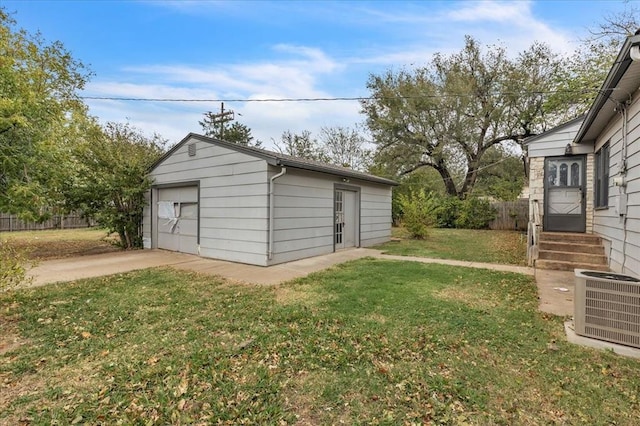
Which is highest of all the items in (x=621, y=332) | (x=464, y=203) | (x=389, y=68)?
(x=389, y=68)

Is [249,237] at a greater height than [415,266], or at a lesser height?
greater

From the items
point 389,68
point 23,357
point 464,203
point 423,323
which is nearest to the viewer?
point 23,357

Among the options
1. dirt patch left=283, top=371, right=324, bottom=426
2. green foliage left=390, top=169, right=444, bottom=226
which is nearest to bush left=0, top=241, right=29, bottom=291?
dirt patch left=283, top=371, right=324, bottom=426

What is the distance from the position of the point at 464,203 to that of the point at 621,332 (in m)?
14.8

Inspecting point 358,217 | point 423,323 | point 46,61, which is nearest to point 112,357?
point 423,323

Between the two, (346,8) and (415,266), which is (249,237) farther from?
(346,8)

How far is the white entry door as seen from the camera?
9.70 meters

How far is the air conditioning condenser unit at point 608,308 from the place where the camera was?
301 centimetres

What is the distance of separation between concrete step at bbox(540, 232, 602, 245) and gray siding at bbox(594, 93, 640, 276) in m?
0.57

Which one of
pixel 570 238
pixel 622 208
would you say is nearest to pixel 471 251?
pixel 570 238

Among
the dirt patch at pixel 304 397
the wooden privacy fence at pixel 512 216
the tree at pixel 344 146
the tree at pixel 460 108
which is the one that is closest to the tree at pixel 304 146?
the tree at pixel 344 146

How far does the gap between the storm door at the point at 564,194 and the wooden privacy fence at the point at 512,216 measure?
857 centimetres

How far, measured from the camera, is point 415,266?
6977mm

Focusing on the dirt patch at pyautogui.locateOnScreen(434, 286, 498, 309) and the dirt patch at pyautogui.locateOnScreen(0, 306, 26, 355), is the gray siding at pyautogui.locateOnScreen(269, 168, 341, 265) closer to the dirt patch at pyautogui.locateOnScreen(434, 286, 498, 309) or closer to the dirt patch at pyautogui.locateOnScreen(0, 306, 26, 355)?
the dirt patch at pyautogui.locateOnScreen(434, 286, 498, 309)
